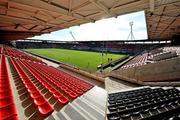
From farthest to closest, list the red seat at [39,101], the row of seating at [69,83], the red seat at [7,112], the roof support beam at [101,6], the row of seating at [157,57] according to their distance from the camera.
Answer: the row of seating at [157,57], the row of seating at [69,83], the roof support beam at [101,6], the red seat at [39,101], the red seat at [7,112]

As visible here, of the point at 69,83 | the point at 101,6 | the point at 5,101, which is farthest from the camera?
the point at 69,83

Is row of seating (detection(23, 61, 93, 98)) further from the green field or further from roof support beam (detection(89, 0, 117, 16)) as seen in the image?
the green field

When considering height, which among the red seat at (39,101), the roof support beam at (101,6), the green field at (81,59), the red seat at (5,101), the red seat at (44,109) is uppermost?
the roof support beam at (101,6)

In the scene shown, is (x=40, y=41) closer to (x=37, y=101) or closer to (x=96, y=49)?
(x=96, y=49)

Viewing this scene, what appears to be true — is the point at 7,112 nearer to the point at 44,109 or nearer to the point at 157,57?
the point at 44,109

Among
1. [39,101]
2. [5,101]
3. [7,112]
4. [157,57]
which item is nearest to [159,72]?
[157,57]

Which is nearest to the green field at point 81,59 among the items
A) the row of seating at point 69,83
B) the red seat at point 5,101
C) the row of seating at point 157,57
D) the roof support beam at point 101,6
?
the row of seating at point 157,57

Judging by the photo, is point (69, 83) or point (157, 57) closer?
point (69, 83)

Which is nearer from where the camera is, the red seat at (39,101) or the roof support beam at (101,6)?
the red seat at (39,101)

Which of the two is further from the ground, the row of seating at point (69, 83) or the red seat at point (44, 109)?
the red seat at point (44, 109)

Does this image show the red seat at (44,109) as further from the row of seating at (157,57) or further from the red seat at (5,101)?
the row of seating at (157,57)

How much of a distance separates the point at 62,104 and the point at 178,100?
326cm

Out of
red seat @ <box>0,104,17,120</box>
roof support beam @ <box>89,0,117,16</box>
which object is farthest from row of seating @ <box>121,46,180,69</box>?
red seat @ <box>0,104,17,120</box>

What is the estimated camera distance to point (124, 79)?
432 inches
